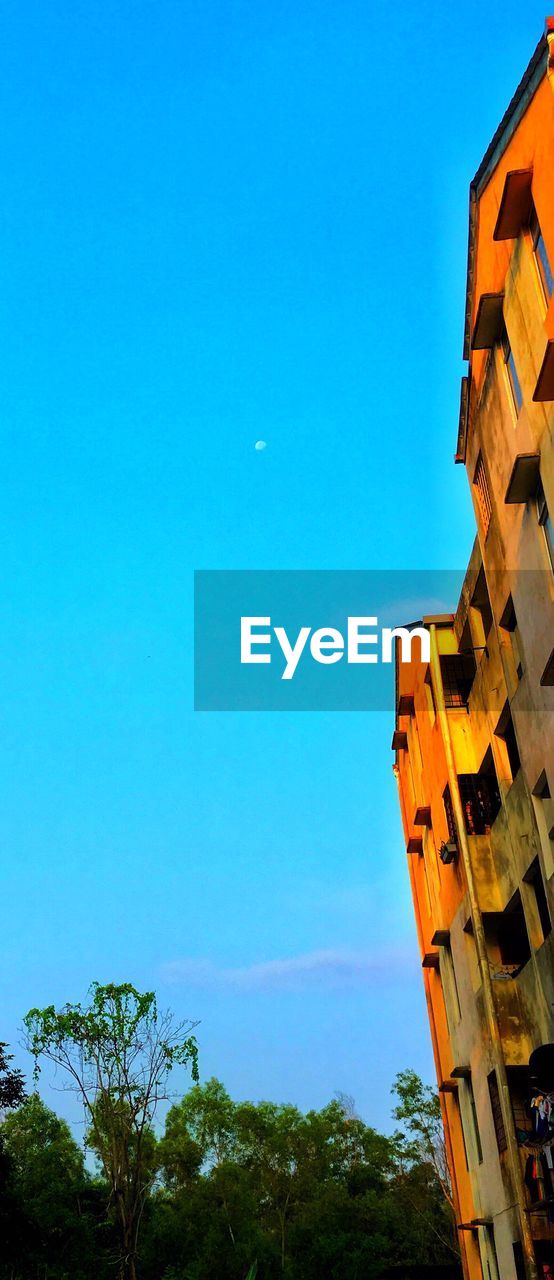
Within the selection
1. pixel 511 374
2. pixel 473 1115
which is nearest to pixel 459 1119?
pixel 473 1115

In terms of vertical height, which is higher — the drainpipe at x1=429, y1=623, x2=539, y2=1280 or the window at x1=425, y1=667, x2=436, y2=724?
the window at x1=425, y1=667, x2=436, y2=724

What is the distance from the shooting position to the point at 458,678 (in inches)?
921

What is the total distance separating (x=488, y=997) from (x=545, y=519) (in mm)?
8344

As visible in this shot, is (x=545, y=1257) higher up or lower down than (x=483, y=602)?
lower down

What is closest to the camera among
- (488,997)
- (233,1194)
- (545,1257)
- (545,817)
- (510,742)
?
(545,817)

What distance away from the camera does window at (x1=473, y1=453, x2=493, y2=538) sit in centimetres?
1888

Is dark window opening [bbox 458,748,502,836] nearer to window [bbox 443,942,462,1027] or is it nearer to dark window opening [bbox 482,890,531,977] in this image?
dark window opening [bbox 482,890,531,977]

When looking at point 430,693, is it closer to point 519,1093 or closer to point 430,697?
point 430,697

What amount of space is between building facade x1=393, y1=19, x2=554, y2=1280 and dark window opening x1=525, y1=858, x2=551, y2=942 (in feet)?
0.11

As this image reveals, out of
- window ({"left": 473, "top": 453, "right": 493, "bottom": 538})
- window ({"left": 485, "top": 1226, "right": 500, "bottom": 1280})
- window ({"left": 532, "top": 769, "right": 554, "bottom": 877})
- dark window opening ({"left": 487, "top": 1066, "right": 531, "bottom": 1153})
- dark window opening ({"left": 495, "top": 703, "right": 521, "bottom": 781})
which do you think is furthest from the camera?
window ({"left": 485, "top": 1226, "right": 500, "bottom": 1280})

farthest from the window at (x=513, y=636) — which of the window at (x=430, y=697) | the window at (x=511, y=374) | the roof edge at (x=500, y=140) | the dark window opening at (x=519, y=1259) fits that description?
the dark window opening at (x=519, y=1259)

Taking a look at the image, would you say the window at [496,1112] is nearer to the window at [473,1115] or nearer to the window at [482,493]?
the window at [473,1115]

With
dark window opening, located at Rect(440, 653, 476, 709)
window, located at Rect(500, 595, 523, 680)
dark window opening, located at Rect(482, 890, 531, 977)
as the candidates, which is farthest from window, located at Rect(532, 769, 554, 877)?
dark window opening, located at Rect(440, 653, 476, 709)

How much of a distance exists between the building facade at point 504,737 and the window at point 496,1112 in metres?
0.05
